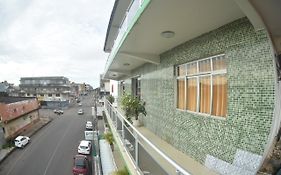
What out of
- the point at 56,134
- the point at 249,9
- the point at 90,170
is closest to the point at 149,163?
the point at 249,9

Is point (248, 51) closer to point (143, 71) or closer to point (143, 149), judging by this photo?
point (143, 149)

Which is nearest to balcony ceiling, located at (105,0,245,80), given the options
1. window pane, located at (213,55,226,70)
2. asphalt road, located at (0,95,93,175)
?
window pane, located at (213,55,226,70)

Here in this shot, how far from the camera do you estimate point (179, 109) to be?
7402mm

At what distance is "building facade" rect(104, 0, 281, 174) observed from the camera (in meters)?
3.89

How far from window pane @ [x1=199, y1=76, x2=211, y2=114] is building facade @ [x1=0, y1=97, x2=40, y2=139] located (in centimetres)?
3040

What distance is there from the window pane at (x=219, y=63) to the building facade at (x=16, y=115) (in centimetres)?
3114

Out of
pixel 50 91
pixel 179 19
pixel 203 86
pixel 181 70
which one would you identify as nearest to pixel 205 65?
pixel 203 86

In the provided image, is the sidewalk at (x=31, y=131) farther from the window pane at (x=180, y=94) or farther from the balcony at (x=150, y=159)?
the balcony at (x=150, y=159)

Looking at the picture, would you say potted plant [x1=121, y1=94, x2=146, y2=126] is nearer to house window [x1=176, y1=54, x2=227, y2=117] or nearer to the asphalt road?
house window [x1=176, y1=54, x2=227, y2=117]

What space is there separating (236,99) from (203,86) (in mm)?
1606

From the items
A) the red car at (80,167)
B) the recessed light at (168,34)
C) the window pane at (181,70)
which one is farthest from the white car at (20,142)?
the recessed light at (168,34)

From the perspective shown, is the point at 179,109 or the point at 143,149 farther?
the point at 179,109

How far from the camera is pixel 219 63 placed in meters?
5.43

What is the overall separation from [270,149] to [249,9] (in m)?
1.75
